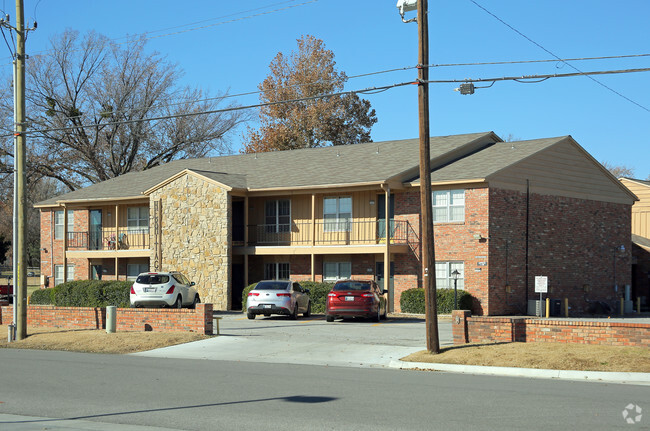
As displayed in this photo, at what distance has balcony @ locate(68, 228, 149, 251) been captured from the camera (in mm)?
40781

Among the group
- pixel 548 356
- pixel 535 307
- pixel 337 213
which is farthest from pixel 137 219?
pixel 548 356

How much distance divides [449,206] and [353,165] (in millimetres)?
6193

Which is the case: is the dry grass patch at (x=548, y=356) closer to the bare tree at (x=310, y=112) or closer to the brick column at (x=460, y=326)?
the brick column at (x=460, y=326)

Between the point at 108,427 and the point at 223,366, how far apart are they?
721cm

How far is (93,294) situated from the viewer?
3522 cm

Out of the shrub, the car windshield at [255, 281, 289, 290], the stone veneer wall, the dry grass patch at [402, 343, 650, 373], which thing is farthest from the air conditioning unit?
A: the shrub

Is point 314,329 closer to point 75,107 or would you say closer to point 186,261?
point 186,261

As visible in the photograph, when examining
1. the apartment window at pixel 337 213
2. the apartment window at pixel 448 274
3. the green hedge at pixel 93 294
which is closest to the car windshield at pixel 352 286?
the apartment window at pixel 448 274

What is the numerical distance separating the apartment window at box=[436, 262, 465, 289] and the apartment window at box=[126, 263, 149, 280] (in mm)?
16558

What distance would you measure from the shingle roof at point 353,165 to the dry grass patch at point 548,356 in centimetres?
1409

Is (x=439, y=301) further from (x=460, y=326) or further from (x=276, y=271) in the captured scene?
(x=460, y=326)

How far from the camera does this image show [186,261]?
118ft

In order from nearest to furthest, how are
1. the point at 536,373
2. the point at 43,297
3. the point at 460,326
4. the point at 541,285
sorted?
the point at 536,373 → the point at 460,326 → the point at 541,285 → the point at 43,297

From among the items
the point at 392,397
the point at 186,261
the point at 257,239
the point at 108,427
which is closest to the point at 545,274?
the point at 257,239
